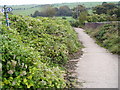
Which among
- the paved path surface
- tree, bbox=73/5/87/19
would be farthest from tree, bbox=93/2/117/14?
the paved path surface

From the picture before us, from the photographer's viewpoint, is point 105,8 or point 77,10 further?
point 77,10

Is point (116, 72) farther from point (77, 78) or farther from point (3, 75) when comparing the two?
point (3, 75)

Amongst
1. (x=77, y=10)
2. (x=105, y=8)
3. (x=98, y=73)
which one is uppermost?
(x=105, y=8)

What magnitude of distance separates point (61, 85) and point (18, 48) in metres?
1.30

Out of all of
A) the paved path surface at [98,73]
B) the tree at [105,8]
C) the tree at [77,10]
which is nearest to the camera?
the paved path surface at [98,73]

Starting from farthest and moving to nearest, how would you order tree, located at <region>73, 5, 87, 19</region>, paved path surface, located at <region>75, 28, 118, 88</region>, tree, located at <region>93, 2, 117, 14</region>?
tree, located at <region>73, 5, 87, 19</region>
tree, located at <region>93, 2, 117, 14</region>
paved path surface, located at <region>75, 28, 118, 88</region>

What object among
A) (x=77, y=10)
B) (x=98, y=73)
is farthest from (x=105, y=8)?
(x=98, y=73)

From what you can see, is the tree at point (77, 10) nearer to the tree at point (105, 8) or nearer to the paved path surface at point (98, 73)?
the tree at point (105, 8)

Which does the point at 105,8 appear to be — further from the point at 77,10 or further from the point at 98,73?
the point at 98,73

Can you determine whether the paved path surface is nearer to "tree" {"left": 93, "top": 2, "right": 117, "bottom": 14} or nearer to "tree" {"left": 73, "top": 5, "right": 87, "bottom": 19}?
"tree" {"left": 93, "top": 2, "right": 117, "bottom": 14}

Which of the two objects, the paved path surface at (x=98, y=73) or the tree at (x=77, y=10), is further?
the tree at (x=77, y=10)

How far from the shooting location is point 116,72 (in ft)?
18.6

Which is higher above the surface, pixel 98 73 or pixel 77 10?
pixel 77 10

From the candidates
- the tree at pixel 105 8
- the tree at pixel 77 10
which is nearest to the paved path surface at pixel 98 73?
the tree at pixel 105 8
